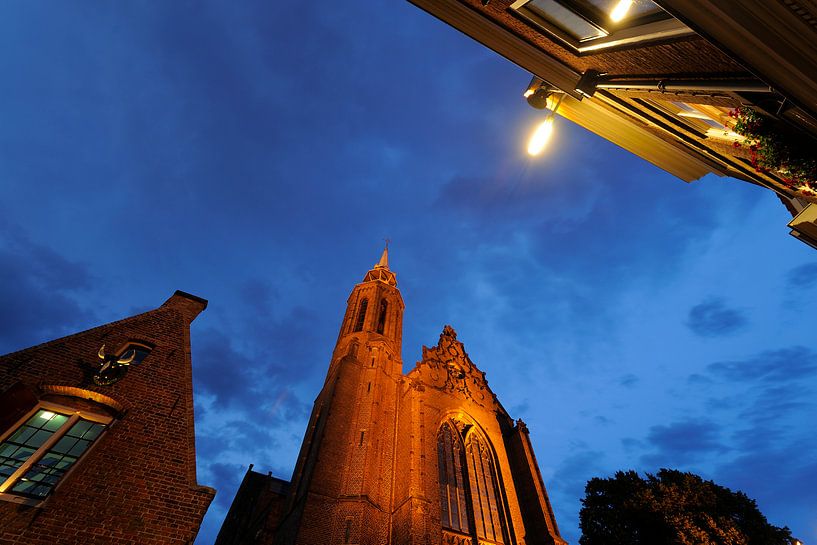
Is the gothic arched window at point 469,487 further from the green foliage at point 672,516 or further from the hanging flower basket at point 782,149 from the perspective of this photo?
the hanging flower basket at point 782,149

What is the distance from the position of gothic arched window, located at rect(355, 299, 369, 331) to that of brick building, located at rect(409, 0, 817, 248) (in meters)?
23.3

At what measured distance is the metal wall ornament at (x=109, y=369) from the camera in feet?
24.0

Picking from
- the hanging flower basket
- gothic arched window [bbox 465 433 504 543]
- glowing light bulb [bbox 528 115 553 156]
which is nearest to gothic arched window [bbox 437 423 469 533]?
gothic arched window [bbox 465 433 504 543]

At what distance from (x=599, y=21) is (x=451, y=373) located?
958 inches

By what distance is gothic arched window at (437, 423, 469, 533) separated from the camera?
18.7 meters

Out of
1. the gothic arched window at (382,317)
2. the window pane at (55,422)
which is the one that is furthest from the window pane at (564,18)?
the gothic arched window at (382,317)

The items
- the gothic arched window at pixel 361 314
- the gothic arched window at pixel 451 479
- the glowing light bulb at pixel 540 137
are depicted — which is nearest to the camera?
the glowing light bulb at pixel 540 137

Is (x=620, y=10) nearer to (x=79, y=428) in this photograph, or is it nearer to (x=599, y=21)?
(x=599, y=21)

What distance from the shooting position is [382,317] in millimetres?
30656

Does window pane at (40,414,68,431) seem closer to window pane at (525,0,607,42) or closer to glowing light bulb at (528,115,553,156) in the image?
glowing light bulb at (528,115,553,156)

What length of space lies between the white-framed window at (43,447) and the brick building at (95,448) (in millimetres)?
14

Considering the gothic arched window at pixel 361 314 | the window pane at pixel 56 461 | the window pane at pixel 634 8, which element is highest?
the gothic arched window at pixel 361 314

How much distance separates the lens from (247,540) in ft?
76.2

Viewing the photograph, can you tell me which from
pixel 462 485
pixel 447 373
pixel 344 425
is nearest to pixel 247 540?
pixel 344 425
